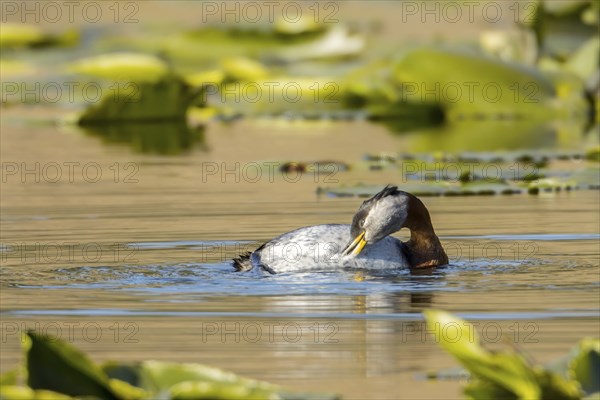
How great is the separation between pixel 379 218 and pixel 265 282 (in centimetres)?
80

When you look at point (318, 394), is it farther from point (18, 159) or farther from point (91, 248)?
point (18, 159)

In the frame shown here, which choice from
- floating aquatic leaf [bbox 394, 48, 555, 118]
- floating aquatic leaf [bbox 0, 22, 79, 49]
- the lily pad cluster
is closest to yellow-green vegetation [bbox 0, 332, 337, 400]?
the lily pad cluster

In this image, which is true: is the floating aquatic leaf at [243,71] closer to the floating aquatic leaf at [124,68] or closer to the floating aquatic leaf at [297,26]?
the floating aquatic leaf at [124,68]

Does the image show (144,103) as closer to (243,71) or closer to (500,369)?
(243,71)

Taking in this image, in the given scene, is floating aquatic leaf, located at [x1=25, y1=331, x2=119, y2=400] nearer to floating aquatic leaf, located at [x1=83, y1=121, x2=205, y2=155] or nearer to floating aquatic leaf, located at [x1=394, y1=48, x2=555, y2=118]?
floating aquatic leaf, located at [x1=83, y1=121, x2=205, y2=155]

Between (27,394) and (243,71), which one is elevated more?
(243,71)

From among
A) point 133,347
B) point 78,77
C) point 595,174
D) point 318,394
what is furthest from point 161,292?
point 78,77

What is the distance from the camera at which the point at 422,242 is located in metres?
8.99

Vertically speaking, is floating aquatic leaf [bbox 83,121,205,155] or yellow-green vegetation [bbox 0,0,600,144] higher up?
yellow-green vegetation [bbox 0,0,600,144]

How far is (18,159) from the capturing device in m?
16.1

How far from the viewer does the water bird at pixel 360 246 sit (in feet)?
28.6

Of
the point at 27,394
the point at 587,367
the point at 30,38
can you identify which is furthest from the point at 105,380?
the point at 30,38

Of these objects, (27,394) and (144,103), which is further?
(144,103)

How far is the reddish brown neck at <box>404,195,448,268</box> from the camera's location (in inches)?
351
